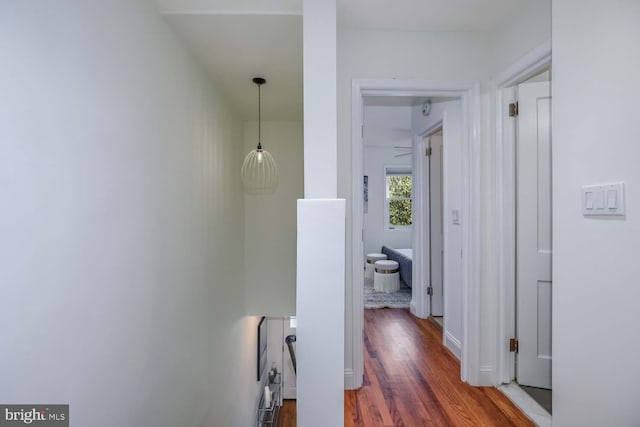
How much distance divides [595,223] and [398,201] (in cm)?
582

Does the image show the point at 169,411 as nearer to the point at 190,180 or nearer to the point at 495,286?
the point at 190,180

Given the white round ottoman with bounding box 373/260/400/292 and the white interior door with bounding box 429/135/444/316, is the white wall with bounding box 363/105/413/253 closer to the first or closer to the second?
the white round ottoman with bounding box 373/260/400/292

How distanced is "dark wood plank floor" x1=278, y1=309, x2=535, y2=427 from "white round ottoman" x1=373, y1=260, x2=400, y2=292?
1.89 meters

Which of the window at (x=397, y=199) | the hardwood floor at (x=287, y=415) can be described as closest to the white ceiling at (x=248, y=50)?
the window at (x=397, y=199)

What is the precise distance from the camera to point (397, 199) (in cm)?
706

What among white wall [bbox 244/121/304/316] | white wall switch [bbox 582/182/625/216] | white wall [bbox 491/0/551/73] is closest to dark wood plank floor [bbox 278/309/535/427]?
white wall switch [bbox 582/182/625/216]

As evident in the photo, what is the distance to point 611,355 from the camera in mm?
1211

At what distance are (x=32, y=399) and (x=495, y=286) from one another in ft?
8.13

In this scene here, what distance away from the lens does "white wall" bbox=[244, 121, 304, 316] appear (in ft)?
15.0

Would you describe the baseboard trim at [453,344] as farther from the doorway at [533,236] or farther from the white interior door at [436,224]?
the white interior door at [436,224]

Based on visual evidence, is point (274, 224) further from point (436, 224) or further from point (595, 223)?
point (595, 223)

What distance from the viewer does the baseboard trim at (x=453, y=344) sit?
269 cm

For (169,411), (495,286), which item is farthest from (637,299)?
(169,411)

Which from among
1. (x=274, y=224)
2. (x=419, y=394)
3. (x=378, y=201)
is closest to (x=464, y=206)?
(x=419, y=394)
